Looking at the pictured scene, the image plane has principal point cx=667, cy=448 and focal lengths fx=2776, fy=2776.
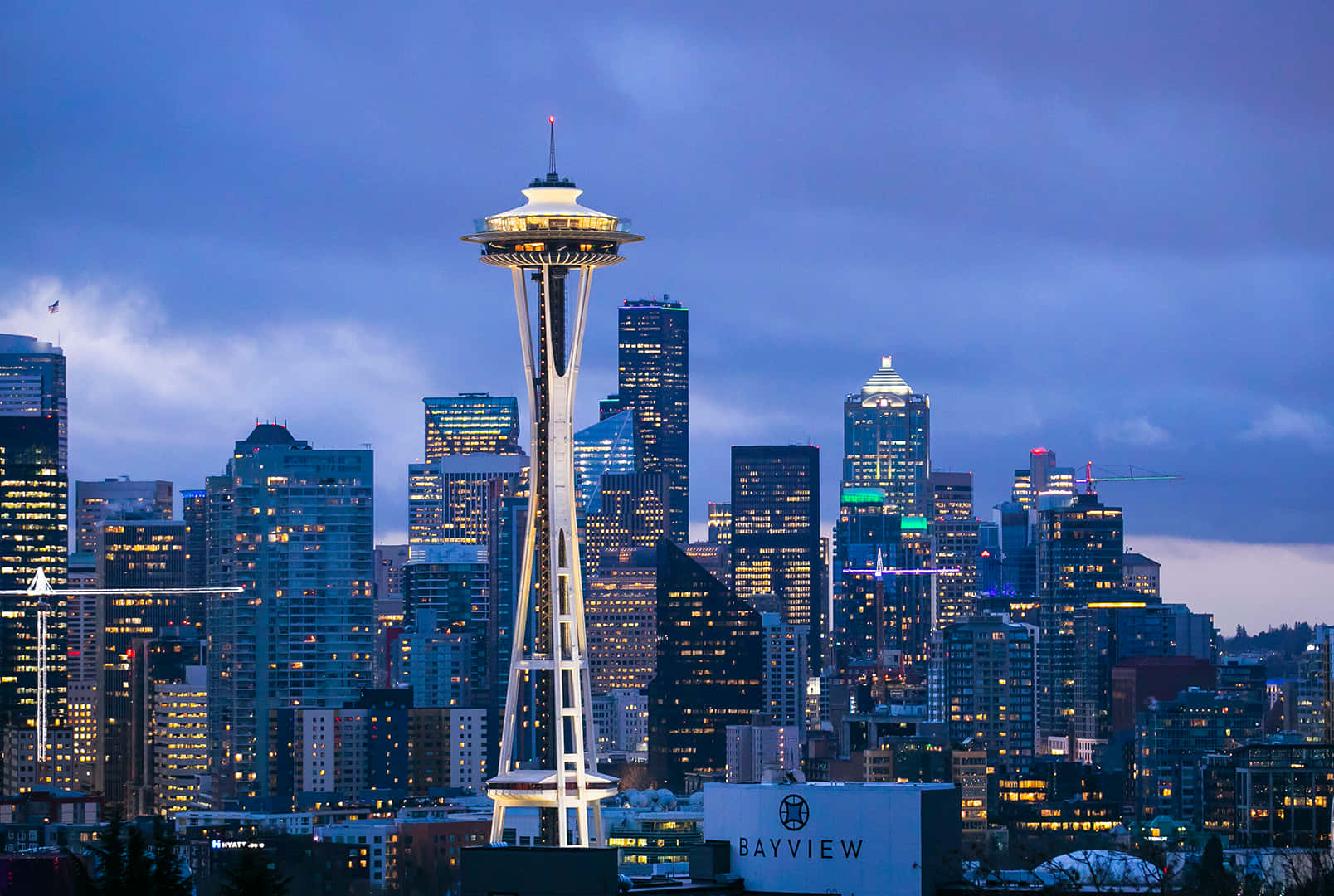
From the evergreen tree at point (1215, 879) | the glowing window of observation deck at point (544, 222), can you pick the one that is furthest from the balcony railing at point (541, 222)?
the evergreen tree at point (1215, 879)

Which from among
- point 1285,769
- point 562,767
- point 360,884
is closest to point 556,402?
point 562,767

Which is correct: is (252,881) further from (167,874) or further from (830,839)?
(830,839)

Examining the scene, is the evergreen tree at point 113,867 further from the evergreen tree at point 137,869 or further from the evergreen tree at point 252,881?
the evergreen tree at point 252,881

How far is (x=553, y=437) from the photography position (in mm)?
121688

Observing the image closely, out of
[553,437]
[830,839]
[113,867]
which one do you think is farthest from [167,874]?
[553,437]

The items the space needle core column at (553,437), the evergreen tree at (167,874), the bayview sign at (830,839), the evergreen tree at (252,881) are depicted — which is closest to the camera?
the evergreen tree at (252,881)

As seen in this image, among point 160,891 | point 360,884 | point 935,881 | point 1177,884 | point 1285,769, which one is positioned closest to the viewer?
point 160,891

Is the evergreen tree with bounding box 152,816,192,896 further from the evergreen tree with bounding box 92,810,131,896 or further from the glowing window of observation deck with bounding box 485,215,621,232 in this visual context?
the glowing window of observation deck with bounding box 485,215,621,232

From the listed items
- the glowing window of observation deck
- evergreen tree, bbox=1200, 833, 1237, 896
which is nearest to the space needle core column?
the glowing window of observation deck

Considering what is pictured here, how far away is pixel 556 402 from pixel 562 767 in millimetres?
16575

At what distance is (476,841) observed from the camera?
16688cm

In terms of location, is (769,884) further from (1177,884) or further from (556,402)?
(556,402)

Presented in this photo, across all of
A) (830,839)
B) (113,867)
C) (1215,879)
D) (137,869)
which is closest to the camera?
(137,869)

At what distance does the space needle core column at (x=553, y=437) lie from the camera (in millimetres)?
121125
